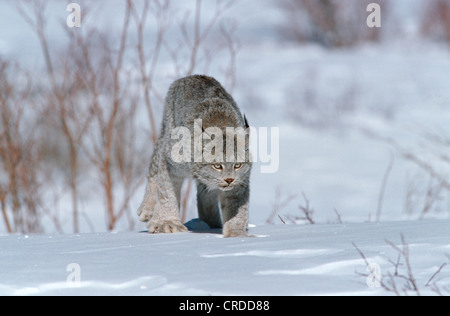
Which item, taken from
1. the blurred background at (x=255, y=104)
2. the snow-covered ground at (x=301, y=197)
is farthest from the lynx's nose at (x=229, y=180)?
the blurred background at (x=255, y=104)

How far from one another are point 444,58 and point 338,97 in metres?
5.56

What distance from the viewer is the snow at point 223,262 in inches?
130

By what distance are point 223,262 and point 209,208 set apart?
6.73 feet

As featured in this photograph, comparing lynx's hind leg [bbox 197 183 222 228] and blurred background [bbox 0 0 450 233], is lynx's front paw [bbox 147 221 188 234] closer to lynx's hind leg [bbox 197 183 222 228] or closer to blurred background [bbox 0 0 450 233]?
lynx's hind leg [bbox 197 183 222 228]

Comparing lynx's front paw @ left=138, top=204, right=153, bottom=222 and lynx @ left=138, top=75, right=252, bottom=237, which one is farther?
lynx's front paw @ left=138, top=204, right=153, bottom=222

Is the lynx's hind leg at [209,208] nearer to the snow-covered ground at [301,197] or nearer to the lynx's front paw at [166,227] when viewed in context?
the snow-covered ground at [301,197]

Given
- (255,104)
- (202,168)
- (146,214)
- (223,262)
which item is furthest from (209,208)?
(255,104)

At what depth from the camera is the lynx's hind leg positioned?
230 inches

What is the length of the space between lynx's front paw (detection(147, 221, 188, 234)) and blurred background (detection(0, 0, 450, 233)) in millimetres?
1339

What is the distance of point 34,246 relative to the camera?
467 centimetres

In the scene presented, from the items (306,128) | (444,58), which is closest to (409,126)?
(306,128)

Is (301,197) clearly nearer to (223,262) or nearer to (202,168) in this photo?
(202,168)

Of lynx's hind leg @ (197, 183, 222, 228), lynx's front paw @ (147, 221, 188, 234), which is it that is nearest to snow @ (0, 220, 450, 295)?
lynx's front paw @ (147, 221, 188, 234)

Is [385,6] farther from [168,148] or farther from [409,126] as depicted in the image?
[168,148]
